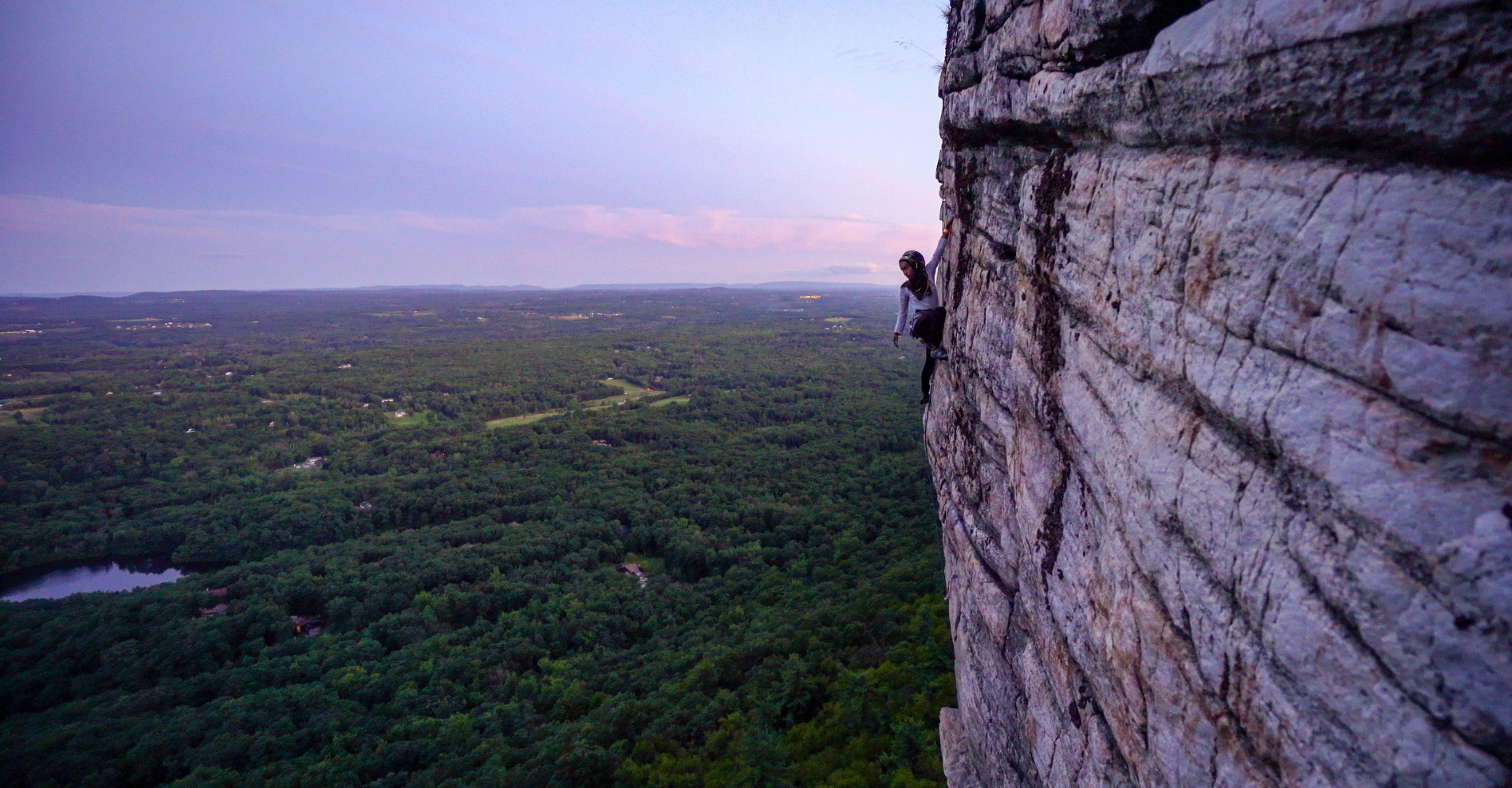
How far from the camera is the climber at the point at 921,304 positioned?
28.4ft

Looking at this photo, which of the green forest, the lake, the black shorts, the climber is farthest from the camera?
the lake

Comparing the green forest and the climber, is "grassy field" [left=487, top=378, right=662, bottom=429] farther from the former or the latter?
the climber

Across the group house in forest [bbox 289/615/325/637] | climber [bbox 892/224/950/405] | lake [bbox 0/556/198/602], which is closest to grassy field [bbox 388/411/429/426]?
lake [bbox 0/556/198/602]

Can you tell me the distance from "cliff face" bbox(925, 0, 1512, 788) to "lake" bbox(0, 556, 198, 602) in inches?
2737

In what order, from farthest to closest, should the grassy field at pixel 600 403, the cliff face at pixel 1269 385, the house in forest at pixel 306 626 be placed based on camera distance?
the grassy field at pixel 600 403
the house in forest at pixel 306 626
the cliff face at pixel 1269 385

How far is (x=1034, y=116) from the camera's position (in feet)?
20.2

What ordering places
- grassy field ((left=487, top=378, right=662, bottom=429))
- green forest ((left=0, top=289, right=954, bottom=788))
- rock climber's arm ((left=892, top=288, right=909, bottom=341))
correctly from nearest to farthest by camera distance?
rock climber's arm ((left=892, top=288, right=909, bottom=341))
green forest ((left=0, top=289, right=954, bottom=788))
grassy field ((left=487, top=378, right=662, bottom=429))

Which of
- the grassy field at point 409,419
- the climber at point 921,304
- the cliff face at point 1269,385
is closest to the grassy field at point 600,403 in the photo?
the grassy field at point 409,419

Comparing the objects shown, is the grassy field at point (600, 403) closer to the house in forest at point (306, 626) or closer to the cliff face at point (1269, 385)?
the house in forest at point (306, 626)

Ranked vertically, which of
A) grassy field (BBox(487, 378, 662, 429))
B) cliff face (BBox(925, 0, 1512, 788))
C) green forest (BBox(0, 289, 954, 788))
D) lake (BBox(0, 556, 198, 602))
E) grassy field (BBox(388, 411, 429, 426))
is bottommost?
lake (BBox(0, 556, 198, 602))

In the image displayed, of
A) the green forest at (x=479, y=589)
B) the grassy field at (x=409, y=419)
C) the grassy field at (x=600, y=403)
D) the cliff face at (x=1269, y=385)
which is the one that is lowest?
the green forest at (x=479, y=589)

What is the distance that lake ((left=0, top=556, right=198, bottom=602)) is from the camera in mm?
51406

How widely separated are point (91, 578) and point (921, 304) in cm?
7764

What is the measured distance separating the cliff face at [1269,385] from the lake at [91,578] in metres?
69.5
